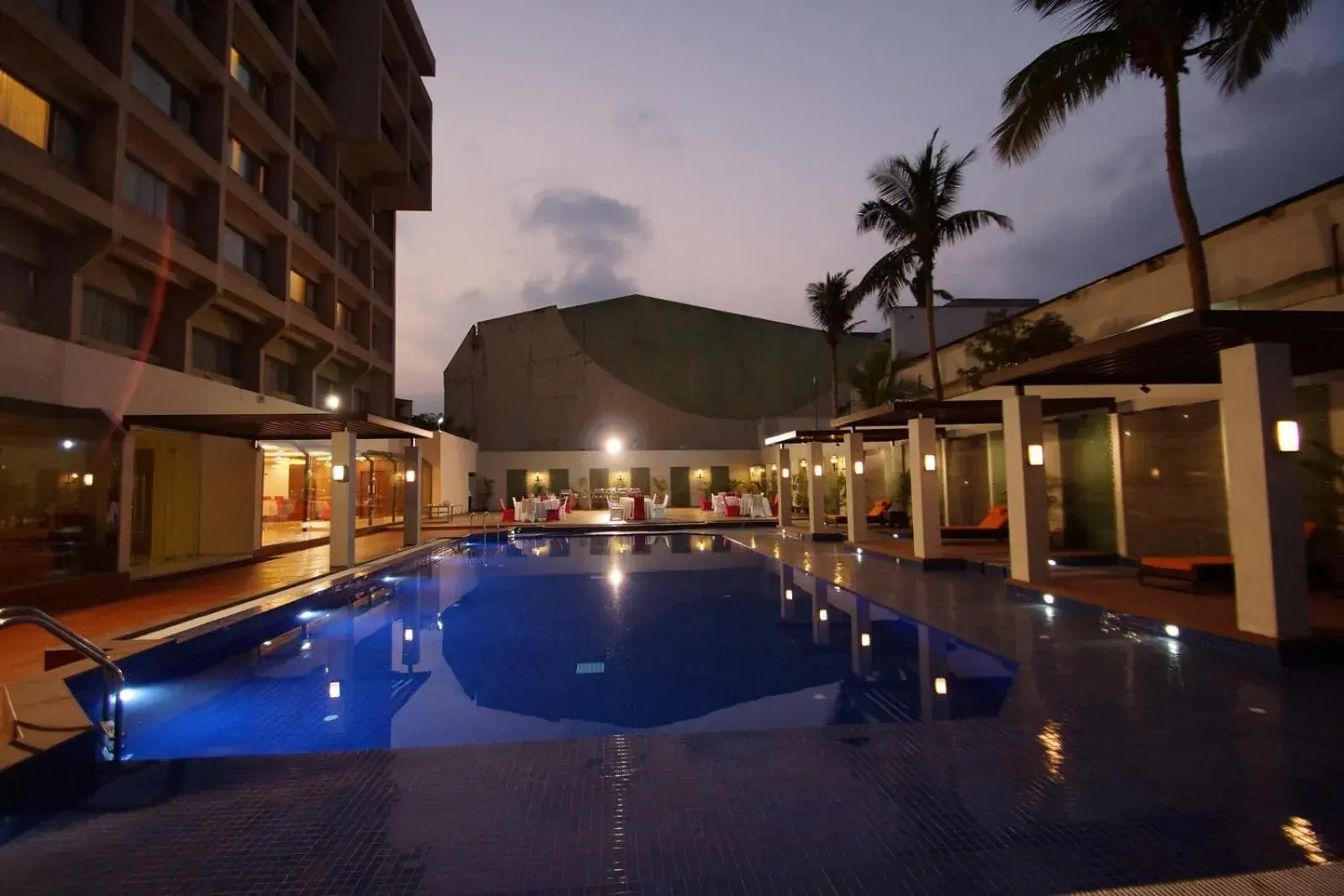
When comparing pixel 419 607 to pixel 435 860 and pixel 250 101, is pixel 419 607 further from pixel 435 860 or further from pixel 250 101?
pixel 250 101

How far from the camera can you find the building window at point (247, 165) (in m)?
16.8

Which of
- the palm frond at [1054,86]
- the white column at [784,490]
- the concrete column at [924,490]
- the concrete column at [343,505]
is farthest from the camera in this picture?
the white column at [784,490]

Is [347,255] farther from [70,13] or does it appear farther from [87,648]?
[87,648]

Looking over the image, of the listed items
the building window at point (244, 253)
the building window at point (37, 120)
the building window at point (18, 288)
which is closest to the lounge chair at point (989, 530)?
the building window at point (18, 288)

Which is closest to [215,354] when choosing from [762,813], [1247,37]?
[762,813]

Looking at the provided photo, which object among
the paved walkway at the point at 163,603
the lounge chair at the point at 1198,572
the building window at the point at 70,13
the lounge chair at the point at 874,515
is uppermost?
the building window at the point at 70,13

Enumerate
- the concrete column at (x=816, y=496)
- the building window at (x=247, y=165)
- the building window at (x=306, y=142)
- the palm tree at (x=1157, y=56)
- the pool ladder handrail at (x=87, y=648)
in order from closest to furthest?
the pool ladder handrail at (x=87, y=648) < the palm tree at (x=1157, y=56) < the concrete column at (x=816, y=496) < the building window at (x=247, y=165) < the building window at (x=306, y=142)

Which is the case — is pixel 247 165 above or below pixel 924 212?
above

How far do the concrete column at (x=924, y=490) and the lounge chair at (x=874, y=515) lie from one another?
6.19 metres

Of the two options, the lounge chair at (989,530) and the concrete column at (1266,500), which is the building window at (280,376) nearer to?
the lounge chair at (989,530)

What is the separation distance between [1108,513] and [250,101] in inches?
764

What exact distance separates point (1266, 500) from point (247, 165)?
2066 cm

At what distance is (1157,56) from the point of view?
7559mm

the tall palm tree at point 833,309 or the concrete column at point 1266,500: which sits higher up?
the tall palm tree at point 833,309
